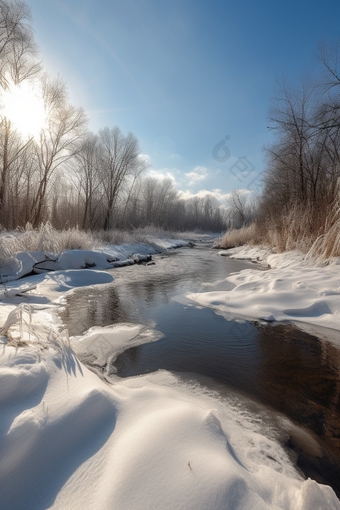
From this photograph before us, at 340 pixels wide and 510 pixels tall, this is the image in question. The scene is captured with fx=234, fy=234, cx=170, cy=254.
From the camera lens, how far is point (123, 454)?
91cm

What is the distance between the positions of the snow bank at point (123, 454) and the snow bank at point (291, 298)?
2.09m

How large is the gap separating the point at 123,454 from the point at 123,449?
0.10 ft

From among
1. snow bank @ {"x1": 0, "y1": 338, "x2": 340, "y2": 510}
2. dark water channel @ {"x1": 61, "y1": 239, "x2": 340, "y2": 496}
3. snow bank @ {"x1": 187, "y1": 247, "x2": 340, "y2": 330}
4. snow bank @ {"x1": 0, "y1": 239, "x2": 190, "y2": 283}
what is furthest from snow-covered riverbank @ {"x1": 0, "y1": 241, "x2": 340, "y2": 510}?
snow bank @ {"x1": 0, "y1": 239, "x2": 190, "y2": 283}

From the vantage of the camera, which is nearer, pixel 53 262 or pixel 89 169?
pixel 53 262

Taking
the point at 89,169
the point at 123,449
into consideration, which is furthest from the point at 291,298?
the point at 89,169

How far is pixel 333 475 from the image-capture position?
108 cm

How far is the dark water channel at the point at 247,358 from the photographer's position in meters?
1.39

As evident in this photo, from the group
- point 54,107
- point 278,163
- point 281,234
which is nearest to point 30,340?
point 281,234

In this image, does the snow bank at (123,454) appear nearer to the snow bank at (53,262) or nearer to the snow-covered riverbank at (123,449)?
the snow-covered riverbank at (123,449)

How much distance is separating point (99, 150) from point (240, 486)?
2003cm

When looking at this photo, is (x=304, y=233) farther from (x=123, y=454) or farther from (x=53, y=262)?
(x=123, y=454)

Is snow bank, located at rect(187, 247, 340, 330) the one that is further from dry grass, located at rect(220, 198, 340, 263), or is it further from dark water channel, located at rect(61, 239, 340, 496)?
dry grass, located at rect(220, 198, 340, 263)

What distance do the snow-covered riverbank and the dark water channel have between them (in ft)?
0.87

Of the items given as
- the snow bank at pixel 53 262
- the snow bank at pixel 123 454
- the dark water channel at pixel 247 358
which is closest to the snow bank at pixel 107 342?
the dark water channel at pixel 247 358
